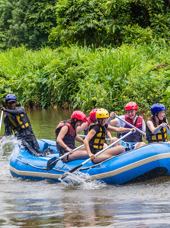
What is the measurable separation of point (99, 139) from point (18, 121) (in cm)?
177

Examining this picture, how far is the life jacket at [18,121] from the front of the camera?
266 inches

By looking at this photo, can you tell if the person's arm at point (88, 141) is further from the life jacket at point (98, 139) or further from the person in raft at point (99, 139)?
the life jacket at point (98, 139)

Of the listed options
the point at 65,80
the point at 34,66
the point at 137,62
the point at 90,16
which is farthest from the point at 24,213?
the point at 90,16

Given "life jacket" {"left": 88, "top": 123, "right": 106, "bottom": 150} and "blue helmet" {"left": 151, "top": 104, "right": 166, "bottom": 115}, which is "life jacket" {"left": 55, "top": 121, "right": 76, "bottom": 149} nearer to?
"life jacket" {"left": 88, "top": 123, "right": 106, "bottom": 150}

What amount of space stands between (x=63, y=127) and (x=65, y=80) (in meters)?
8.56

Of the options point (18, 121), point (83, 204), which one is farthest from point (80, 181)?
point (18, 121)

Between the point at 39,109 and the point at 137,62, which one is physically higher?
the point at 137,62

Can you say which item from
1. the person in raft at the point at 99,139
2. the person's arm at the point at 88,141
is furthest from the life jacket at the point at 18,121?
the person's arm at the point at 88,141

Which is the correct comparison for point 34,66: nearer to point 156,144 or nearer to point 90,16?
point 90,16

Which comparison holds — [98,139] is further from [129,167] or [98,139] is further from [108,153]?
[129,167]

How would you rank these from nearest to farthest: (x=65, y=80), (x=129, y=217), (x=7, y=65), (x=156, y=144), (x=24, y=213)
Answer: (x=129, y=217)
(x=24, y=213)
(x=156, y=144)
(x=65, y=80)
(x=7, y=65)

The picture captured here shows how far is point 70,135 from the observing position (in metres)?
6.06

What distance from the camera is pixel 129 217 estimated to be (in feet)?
12.8

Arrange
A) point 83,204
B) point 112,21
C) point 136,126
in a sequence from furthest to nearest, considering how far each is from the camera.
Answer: point 112,21 → point 136,126 → point 83,204
